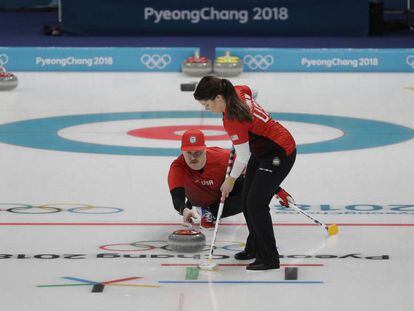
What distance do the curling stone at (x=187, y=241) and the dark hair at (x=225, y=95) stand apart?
1.28 meters

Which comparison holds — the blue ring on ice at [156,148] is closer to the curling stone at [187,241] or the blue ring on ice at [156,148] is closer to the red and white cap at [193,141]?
the red and white cap at [193,141]

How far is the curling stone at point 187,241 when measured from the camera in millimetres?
8844

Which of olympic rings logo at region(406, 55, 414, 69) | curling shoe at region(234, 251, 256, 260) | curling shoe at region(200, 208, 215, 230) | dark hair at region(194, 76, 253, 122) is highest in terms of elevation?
dark hair at region(194, 76, 253, 122)

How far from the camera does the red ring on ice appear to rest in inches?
589

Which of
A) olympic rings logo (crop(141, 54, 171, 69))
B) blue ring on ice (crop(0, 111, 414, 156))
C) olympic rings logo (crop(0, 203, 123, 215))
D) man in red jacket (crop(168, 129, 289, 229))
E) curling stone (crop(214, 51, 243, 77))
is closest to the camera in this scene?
man in red jacket (crop(168, 129, 289, 229))

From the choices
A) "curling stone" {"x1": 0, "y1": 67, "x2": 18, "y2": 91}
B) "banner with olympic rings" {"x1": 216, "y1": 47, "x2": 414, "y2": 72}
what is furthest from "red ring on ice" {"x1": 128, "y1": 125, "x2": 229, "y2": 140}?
"banner with olympic rings" {"x1": 216, "y1": 47, "x2": 414, "y2": 72}

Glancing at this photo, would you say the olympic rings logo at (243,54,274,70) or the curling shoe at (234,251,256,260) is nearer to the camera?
the curling shoe at (234,251,256,260)

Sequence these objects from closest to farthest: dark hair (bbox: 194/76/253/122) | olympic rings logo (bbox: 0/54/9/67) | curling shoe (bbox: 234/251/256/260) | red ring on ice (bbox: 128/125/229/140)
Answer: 1. dark hair (bbox: 194/76/253/122)
2. curling shoe (bbox: 234/251/256/260)
3. red ring on ice (bbox: 128/125/229/140)
4. olympic rings logo (bbox: 0/54/9/67)

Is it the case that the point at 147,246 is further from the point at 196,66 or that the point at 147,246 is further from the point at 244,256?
the point at 196,66

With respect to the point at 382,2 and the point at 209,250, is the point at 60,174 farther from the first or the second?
the point at 382,2

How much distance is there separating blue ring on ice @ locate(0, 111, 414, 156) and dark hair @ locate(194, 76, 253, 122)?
5.60m

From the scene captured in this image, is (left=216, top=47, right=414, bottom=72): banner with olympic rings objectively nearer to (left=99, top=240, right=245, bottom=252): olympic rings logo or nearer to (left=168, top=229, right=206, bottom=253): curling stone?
(left=99, top=240, right=245, bottom=252): olympic rings logo

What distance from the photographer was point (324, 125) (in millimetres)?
16062

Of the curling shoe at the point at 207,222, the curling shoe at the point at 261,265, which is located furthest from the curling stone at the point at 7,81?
the curling shoe at the point at 261,265
